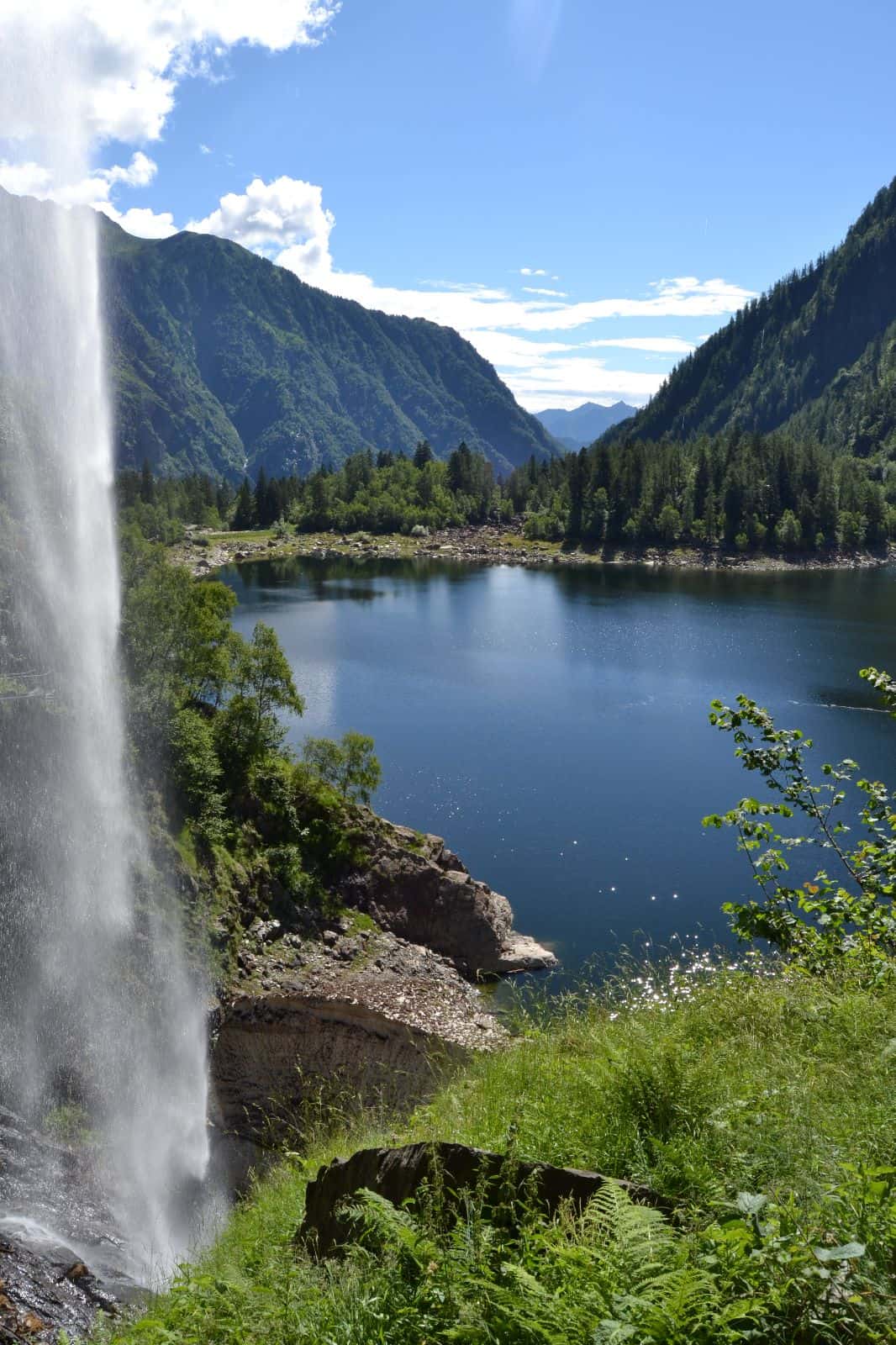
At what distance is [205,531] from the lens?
181m

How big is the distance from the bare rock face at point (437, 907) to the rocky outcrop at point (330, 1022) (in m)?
0.81

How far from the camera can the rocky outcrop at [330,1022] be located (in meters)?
24.1

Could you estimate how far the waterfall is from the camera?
2183cm

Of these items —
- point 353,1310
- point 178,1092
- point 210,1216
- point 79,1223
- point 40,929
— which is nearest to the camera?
point 353,1310

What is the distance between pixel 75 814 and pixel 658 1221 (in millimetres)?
27273

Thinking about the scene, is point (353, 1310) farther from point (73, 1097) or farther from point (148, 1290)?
point (73, 1097)

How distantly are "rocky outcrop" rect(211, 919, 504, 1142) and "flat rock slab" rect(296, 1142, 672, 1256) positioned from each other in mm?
13898

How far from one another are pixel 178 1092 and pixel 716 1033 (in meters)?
19.0

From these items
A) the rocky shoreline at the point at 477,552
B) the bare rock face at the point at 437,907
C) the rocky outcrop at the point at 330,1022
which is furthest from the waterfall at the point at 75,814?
the rocky shoreline at the point at 477,552

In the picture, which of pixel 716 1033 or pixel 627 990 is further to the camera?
pixel 627 990

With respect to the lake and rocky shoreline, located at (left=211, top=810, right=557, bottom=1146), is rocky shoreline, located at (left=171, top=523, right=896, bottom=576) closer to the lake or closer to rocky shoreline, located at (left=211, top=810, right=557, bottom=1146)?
the lake

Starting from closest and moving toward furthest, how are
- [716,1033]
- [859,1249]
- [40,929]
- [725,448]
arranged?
[859,1249] < [716,1033] < [40,929] < [725,448]

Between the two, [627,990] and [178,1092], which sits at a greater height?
[627,990]

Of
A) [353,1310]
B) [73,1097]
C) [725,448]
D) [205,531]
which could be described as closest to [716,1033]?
[353,1310]
